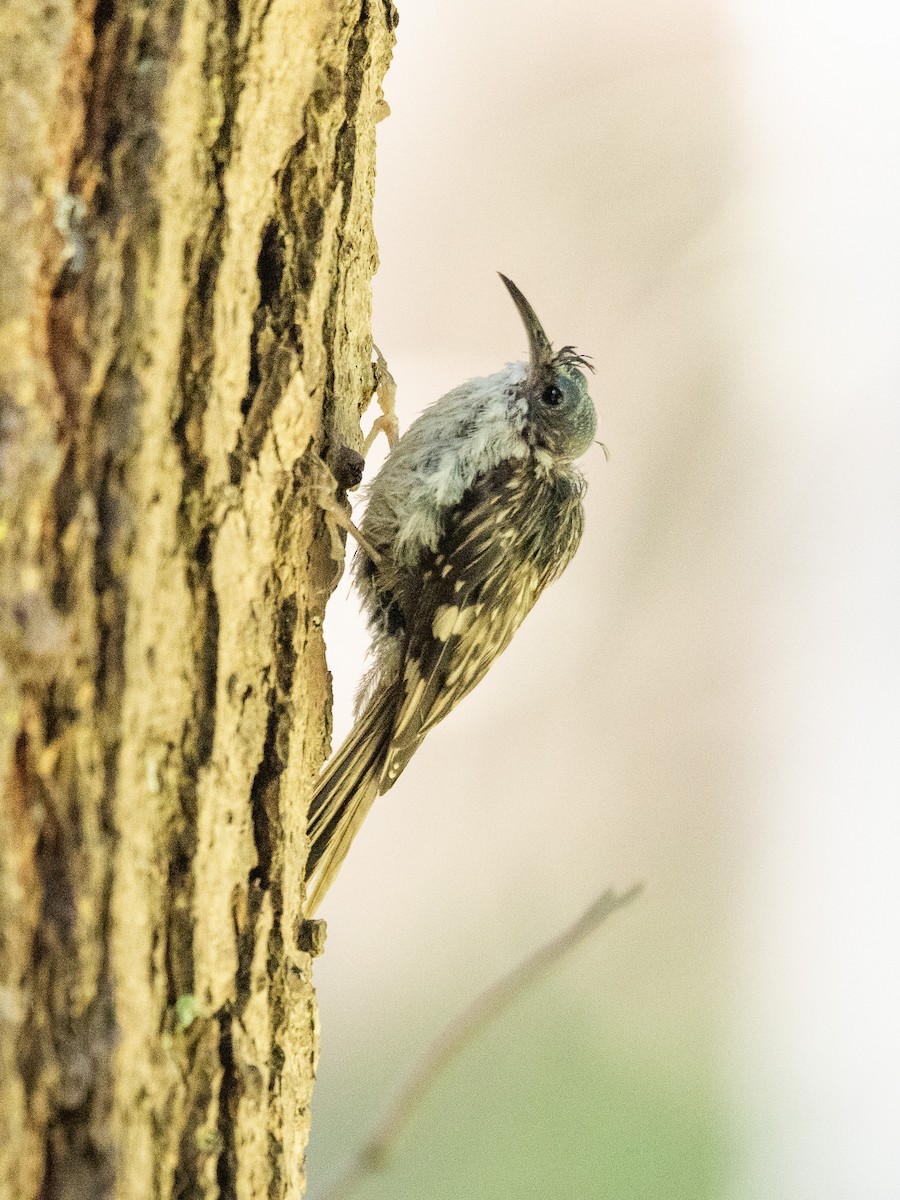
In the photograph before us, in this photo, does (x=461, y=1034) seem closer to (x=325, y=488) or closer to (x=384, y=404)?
(x=325, y=488)

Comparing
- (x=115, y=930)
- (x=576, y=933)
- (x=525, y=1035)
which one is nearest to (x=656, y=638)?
(x=525, y=1035)

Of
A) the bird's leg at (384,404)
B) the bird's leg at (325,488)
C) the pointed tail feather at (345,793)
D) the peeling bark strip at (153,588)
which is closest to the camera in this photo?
the peeling bark strip at (153,588)

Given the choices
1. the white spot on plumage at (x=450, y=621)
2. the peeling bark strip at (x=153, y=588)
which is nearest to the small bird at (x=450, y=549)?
the white spot on plumage at (x=450, y=621)

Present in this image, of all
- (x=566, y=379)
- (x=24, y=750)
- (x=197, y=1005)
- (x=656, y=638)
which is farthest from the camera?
(x=656, y=638)

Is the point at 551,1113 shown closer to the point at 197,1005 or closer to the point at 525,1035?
the point at 525,1035

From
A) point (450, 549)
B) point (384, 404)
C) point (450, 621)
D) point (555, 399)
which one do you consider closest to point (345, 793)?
point (450, 621)

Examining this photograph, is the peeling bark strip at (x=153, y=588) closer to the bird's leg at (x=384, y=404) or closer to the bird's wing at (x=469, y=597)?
the bird's leg at (x=384, y=404)

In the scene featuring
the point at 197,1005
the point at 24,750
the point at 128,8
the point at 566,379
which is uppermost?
the point at 566,379

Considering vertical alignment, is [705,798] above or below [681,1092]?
above
